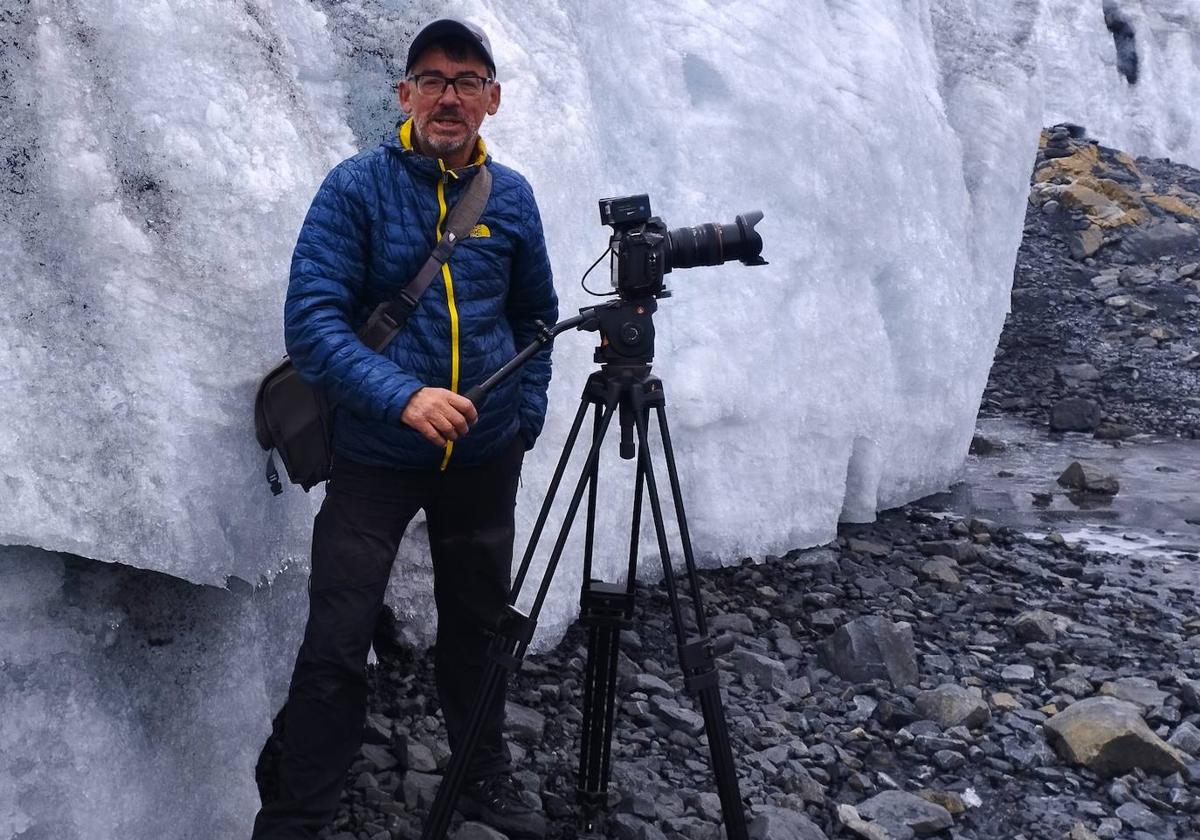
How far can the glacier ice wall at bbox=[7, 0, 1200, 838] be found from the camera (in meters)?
3.14

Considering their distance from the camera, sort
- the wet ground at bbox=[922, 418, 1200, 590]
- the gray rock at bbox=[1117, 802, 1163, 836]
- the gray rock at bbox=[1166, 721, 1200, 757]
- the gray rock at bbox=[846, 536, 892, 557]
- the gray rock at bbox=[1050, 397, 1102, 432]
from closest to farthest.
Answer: the gray rock at bbox=[1117, 802, 1163, 836]
the gray rock at bbox=[1166, 721, 1200, 757]
the gray rock at bbox=[846, 536, 892, 557]
the wet ground at bbox=[922, 418, 1200, 590]
the gray rock at bbox=[1050, 397, 1102, 432]

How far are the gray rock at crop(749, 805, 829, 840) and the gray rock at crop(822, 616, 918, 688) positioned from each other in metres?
1.31

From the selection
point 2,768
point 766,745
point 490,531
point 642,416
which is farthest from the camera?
point 766,745

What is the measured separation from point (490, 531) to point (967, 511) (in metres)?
5.62

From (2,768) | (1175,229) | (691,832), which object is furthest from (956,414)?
(1175,229)

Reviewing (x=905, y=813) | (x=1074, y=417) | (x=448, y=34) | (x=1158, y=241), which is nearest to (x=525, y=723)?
(x=905, y=813)

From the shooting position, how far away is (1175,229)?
19297 mm

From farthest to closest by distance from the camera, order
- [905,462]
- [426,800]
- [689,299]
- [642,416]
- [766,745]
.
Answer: [905,462] < [689,299] < [766,745] < [426,800] < [642,416]

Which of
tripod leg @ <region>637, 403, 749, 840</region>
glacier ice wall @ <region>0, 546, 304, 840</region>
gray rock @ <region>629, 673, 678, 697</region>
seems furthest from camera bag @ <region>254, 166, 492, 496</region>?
gray rock @ <region>629, 673, 678, 697</region>

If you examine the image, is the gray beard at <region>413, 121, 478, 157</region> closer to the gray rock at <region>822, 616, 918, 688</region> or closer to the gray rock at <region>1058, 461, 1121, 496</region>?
the gray rock at <region>822, 616, 918, 688</region>

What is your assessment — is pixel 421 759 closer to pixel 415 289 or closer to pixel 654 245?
pixel 415 289

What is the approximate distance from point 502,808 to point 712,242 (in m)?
1.88

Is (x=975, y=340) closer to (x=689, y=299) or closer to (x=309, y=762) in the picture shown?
(x=689, y=299)

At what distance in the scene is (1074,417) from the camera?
40.4ft
